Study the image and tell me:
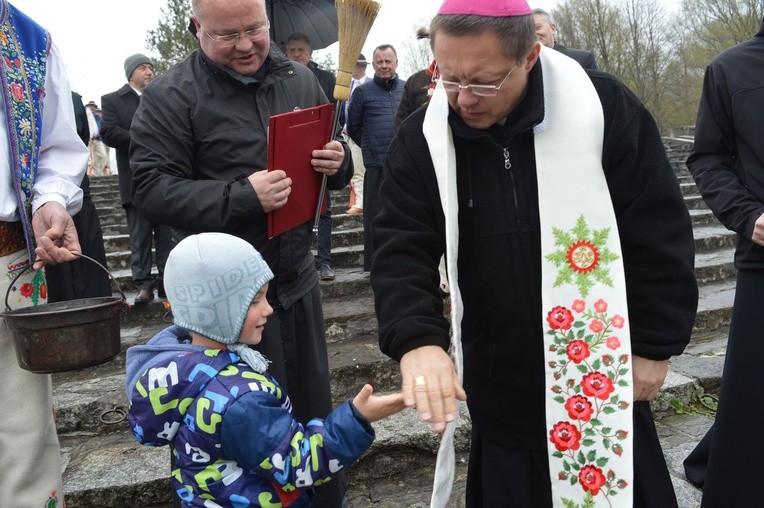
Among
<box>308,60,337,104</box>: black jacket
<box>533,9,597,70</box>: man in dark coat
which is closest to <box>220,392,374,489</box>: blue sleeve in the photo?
<box>533,9,597,70</box>: man in dark coat

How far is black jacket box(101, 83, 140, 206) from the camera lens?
19.5ft

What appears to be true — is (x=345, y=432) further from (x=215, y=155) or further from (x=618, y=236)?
(x=215, y=155)

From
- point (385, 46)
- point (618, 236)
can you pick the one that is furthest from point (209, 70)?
point (385, 46)

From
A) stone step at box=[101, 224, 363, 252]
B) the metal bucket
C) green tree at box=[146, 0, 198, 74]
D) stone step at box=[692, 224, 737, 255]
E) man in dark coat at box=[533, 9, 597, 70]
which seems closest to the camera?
the metal bucket

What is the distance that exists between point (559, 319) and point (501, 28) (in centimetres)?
77

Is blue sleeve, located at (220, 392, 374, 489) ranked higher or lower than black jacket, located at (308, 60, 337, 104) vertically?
lower

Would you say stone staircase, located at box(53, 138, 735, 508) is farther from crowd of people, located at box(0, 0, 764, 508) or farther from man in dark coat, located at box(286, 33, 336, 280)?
crowd of people, located at box(0, 0, 764, 508)

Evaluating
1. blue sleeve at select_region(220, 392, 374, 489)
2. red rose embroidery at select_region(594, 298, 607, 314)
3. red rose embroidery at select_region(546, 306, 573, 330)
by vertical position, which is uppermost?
red rose embroidery at select_region(594, 298, 607, 314)

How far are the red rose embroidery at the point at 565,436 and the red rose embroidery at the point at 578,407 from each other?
33 mm

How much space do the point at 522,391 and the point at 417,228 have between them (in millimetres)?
551

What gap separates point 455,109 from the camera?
6.09 ft

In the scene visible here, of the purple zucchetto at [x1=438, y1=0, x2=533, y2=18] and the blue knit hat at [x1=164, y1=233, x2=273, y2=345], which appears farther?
the blue knit hat at [x1=164, y1=233, x2=273, y2=345]

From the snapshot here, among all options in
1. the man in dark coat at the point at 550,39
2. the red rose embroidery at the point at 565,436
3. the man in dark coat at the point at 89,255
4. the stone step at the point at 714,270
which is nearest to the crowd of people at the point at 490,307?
the red rose embroidery at the point at 565,436

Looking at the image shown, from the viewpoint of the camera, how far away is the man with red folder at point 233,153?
241 centimetres
